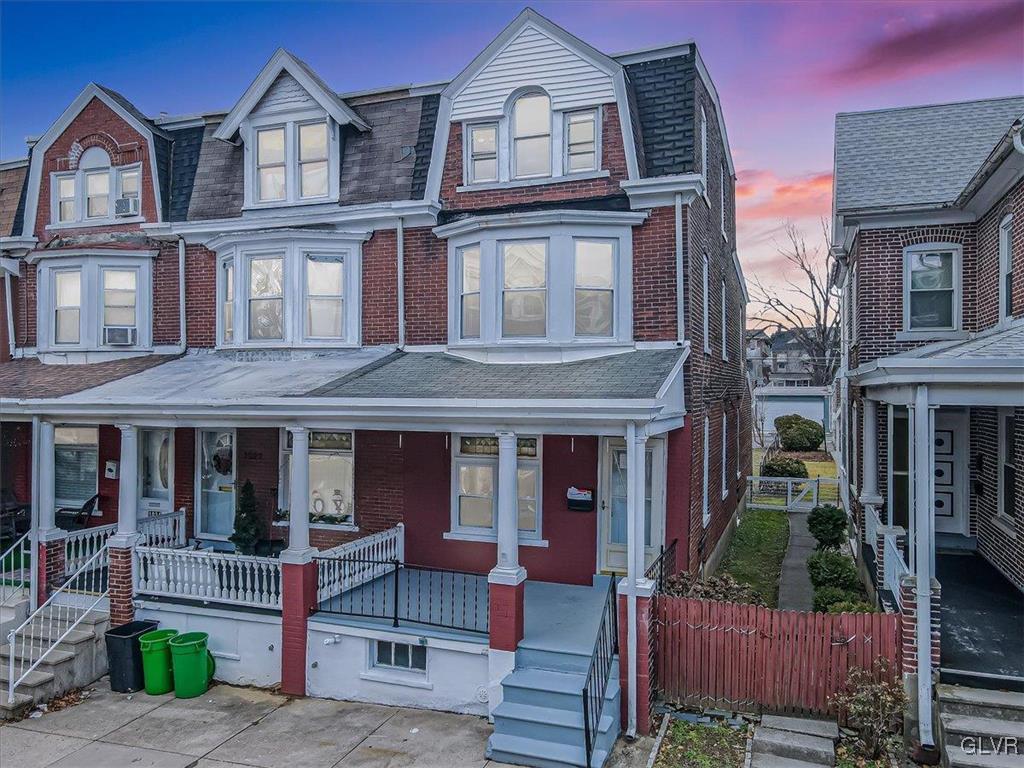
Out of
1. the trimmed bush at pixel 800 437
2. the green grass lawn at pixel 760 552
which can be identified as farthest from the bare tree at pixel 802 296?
the green grass lawn at pixel 760 552

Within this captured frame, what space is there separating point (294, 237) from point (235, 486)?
4822 millimetres

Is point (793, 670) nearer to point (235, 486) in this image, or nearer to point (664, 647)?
point (664, 647)

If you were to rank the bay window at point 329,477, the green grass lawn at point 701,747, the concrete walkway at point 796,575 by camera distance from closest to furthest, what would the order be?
the green grass lawn at point 701,747 → the concrete walkway at point 796,575 → the bay window at point 329,477

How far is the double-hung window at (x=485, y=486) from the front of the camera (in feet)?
37.8

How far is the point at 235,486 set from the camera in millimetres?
13266

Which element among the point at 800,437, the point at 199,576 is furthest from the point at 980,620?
the point at 800,437

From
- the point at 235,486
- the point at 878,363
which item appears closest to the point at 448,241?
the point at 235,486

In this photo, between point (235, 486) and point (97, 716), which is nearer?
point (97, 716)

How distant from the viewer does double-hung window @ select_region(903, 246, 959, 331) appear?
506 inches

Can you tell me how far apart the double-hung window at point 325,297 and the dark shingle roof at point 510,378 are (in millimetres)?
1600

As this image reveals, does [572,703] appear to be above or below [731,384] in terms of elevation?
below

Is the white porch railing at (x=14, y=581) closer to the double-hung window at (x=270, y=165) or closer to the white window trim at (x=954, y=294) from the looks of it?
the double-hung window at (x=270, y=165)

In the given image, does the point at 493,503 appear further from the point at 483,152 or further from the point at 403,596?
the point at 483,152

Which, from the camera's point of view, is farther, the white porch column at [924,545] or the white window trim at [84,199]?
the white window trim at [84,199]
